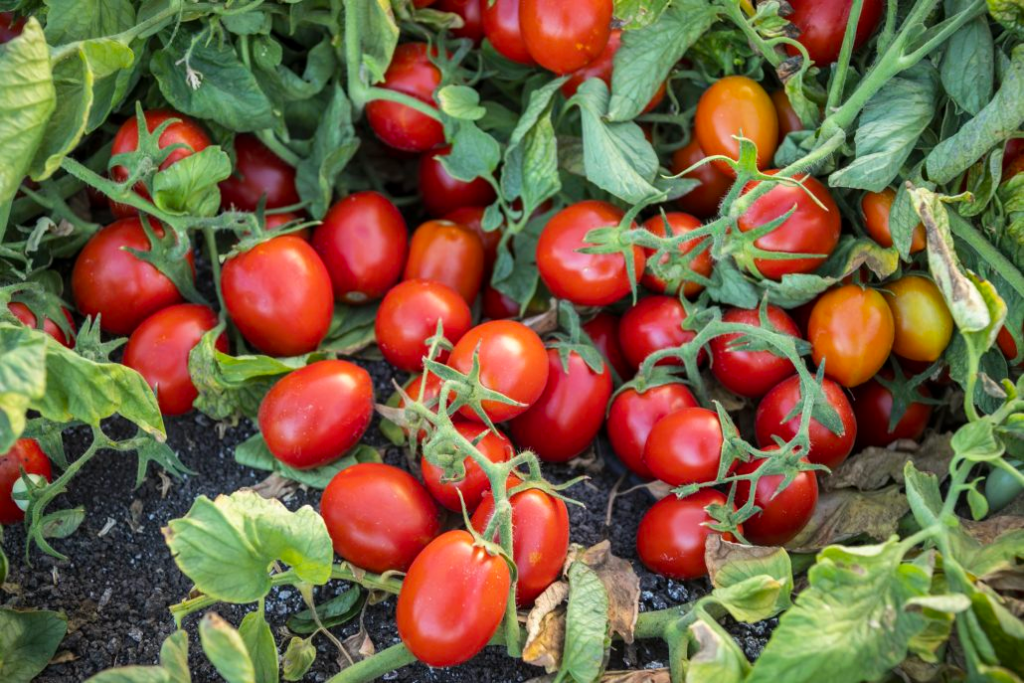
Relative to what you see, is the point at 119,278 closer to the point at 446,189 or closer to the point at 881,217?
the point at 446,189

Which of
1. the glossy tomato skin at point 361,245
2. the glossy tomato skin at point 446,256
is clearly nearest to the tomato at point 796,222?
the glossy tomato skin at point 446,256

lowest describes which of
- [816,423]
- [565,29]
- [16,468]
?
[16,468]

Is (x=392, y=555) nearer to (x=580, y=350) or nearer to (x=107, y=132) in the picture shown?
(x=580, y=350)

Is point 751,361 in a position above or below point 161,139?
below

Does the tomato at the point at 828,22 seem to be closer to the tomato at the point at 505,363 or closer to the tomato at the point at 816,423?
the tomato at the point at 816,423

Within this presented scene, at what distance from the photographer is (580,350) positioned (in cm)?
136

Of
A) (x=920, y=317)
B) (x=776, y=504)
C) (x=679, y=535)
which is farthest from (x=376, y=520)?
(x=920, y=317)

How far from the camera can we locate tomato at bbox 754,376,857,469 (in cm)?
128

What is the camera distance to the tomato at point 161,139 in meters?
1.36

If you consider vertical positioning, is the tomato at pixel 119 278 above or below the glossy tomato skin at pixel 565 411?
above

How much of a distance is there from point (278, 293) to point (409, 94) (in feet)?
1.21

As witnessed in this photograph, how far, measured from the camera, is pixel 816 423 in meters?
1.27

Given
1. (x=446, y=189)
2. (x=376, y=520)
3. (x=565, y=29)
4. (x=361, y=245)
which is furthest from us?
(x=446, y=189)

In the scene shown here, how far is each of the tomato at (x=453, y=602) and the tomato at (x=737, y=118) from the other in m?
A: 0.65
